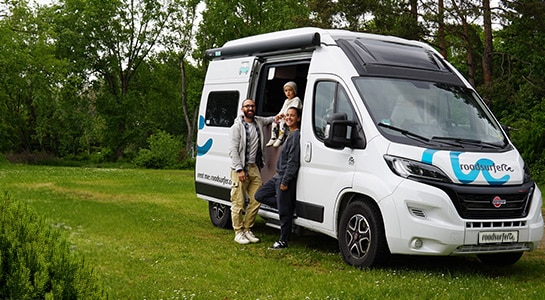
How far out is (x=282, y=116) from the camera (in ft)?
31.8

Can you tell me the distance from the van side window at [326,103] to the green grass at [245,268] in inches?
69.9

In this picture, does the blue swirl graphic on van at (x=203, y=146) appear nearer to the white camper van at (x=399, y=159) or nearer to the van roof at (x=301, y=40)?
the van roof at (x=301, y=40)

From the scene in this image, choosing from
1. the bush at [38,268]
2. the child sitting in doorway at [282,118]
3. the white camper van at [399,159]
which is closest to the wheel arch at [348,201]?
the white camper van at [399,159]

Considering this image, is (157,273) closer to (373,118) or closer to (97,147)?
(373,118)

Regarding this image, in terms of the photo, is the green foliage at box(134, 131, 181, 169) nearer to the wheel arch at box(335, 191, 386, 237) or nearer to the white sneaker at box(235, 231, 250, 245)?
the white sneaker at box(235, 231, 250, 245)

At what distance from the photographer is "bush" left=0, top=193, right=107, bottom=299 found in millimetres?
3467

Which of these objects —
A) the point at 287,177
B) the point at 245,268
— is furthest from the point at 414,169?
the point at 245,268

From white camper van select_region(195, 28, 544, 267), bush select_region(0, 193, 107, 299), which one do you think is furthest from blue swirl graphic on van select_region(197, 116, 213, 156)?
bush select_region(0, 193, 107, 299)

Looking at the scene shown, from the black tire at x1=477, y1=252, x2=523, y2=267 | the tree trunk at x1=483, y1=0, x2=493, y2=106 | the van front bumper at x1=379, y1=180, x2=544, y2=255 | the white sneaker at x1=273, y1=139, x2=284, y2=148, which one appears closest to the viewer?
the van front bumper at x1=379, y1=180, x2=544, y2=255

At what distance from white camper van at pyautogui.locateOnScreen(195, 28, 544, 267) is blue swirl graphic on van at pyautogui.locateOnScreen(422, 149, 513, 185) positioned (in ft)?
0.04

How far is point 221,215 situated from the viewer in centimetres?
1159

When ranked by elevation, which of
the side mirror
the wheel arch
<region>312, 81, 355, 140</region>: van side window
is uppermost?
<region>312, 81, 355, 140</region>: van side window

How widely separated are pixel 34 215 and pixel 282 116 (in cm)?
581

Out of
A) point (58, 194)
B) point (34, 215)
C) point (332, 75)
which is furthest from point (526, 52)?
point (34, 215)
